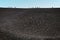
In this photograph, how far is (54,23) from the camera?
242 centimetres

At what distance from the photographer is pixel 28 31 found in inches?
90.9

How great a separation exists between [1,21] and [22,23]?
42 centimetres

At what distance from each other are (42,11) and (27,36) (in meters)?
0.63

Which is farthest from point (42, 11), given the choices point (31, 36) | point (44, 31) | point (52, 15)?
point (31, 36)

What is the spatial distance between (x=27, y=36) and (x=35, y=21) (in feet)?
1.35

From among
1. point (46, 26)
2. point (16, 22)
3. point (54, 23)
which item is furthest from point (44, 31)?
point (16, 22)

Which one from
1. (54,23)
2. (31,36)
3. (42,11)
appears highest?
(42,11)

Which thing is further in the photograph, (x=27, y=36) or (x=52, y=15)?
(x=52, y=15)

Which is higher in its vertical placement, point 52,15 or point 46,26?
point 52,15

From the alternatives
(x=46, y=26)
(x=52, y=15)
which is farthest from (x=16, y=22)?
(x=52, y=15)

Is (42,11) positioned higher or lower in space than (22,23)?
higher

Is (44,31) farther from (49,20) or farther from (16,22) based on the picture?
(16,22)

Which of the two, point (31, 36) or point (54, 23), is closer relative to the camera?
point (31, 36)

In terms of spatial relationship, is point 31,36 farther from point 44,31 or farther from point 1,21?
point 1,21
